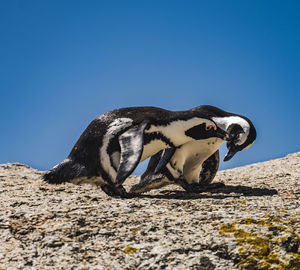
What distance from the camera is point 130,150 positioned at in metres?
5.85

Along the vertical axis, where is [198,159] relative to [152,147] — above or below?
below

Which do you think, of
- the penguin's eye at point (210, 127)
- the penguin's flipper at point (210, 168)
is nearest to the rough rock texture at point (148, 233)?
the penguin's eye at point (210, 127)

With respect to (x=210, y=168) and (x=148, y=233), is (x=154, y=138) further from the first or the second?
(x=148, y=233)

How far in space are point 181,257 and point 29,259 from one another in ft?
4.18

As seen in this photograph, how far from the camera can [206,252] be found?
3.15 metres

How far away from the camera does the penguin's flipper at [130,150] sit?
5.66 meters

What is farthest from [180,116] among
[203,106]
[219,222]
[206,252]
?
[206,252]

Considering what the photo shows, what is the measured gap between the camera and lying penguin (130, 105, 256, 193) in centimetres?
672

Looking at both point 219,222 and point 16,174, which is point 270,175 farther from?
point 16,174

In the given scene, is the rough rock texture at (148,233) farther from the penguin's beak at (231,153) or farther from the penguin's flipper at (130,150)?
the penguin's beak at (231,153)

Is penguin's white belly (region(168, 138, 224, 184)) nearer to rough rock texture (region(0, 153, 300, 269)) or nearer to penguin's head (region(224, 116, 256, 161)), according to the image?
penguin's head (region(224, 116, 256, 161))

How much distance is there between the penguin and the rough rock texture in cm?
102

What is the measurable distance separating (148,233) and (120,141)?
8.68 ft

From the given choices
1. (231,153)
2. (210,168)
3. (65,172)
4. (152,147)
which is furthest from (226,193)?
(65,172)
